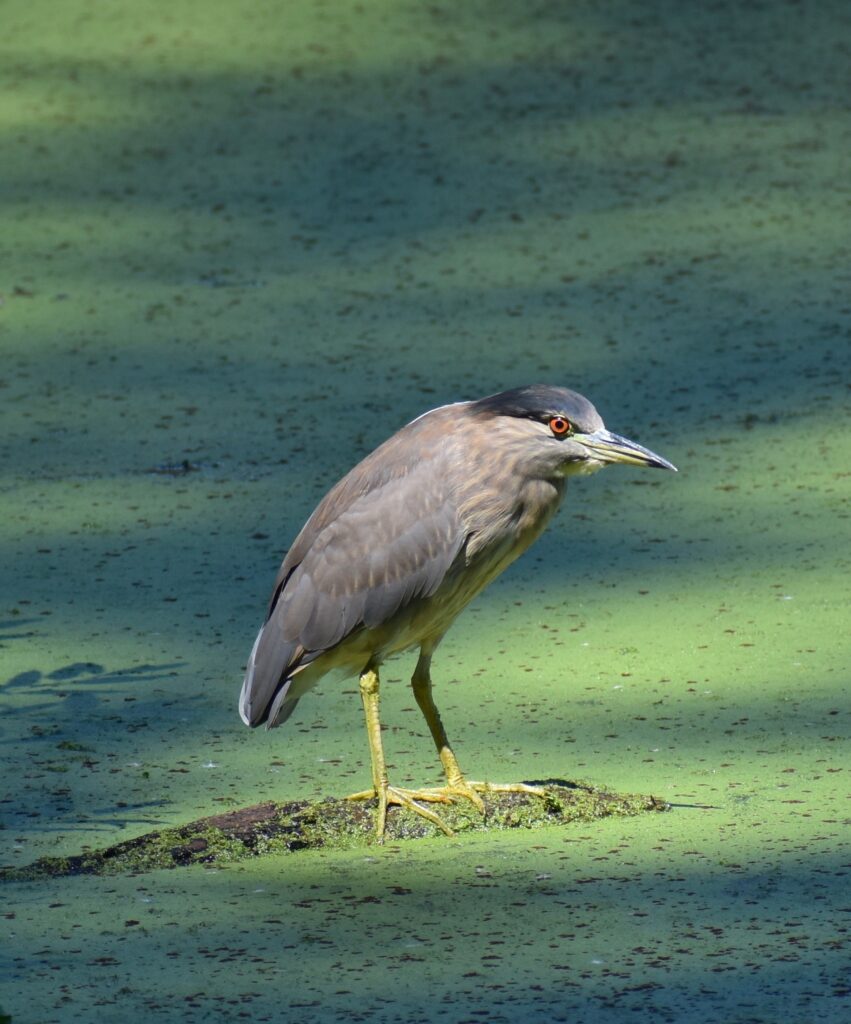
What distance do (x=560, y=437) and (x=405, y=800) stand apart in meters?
0.61

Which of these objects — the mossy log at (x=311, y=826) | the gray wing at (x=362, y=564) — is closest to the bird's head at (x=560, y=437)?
the gray wing at (x=362, y=564)

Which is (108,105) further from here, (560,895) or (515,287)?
(560,895)

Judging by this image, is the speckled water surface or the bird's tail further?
the bird's tail

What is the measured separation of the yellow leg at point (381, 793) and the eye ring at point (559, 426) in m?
0.51

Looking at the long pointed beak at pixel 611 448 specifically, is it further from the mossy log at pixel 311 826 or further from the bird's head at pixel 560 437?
the mossy log at pixel 311 826

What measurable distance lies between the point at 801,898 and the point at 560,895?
332 millimetres

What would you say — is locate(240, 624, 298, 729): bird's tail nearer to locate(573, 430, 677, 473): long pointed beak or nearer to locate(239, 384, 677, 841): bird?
locate(239, 384, 677, 841): bird

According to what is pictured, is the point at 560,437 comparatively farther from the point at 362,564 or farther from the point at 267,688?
the point at 267,688

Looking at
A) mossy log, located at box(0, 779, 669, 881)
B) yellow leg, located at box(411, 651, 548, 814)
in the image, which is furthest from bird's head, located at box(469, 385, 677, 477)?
mossy log, located at box(0, 779, 669, 881)

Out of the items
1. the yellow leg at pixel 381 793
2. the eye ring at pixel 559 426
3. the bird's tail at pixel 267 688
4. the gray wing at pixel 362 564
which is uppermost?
the eye ring at pixel 559 426

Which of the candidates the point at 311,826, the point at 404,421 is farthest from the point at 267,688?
the point at 404,421

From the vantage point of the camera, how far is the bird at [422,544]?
2.86 metres

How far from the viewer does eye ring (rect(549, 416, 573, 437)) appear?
9.34 ft

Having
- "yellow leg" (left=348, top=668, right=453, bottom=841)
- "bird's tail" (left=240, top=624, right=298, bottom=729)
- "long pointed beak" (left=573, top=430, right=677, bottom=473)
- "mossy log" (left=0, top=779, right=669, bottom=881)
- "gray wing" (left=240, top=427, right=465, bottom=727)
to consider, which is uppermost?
"long pointed beak" (left=573, top=430, right=677, bottom=473)
